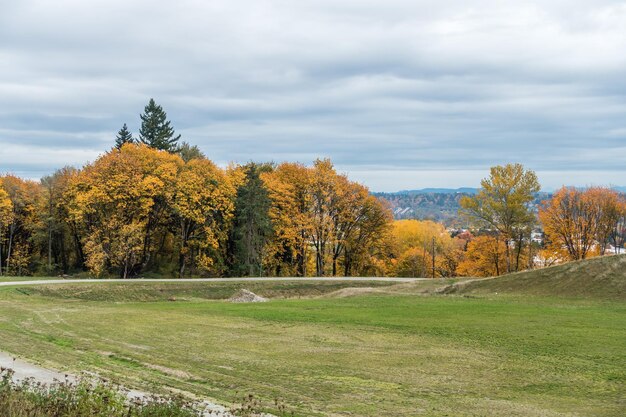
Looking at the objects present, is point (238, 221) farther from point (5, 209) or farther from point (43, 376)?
point (43, 376)

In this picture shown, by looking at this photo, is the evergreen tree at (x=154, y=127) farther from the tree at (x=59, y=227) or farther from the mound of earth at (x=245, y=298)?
the mound of earth at (x=245, y=298)

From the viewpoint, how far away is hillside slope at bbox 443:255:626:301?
42.7 m

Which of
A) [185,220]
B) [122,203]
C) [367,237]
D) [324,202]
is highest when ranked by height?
[324,202]

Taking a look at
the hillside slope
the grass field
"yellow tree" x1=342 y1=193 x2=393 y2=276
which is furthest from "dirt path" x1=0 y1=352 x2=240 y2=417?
"yellow tree" x1=342 y1=193 x2=393 y2=276

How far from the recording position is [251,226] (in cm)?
7275

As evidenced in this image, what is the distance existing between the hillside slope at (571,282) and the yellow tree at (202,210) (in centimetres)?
3038

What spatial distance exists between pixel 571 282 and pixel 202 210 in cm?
4026

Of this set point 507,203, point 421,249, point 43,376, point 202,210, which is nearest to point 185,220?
point 202,210

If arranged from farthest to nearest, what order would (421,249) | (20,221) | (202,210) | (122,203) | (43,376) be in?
(421,249), (20,221), (202,210), (122,203), (43,376)

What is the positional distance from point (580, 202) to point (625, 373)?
228ft

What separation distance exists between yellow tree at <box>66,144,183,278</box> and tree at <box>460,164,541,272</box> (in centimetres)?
3739

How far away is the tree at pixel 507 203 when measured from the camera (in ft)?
250

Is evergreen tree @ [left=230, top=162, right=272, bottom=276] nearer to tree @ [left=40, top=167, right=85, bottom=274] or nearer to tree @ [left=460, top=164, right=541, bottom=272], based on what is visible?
tree @ [left=40, top=167, right=85, bottom=274]

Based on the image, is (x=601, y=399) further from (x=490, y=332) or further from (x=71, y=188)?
(x=71, y=188)
